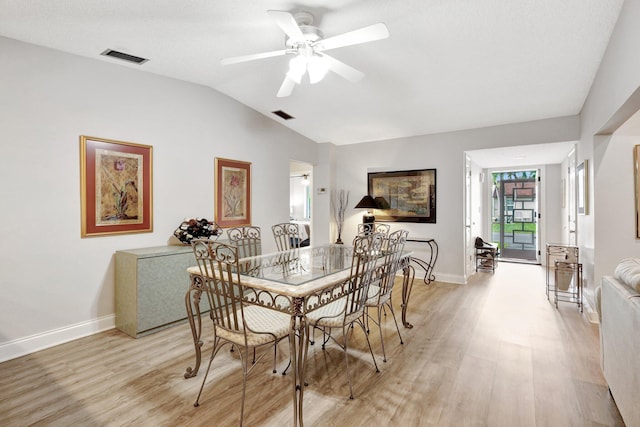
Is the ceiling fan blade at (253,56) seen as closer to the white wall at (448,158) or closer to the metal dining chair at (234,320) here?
the metal dining chair at (234,320)

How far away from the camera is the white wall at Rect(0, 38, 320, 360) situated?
260cm

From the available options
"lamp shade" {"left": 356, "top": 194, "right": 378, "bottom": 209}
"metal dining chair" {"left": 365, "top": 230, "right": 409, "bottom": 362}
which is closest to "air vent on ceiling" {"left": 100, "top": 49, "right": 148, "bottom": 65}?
"metal dining chair" {"left": 365, "top": 230, "right": 409, "bottom": 362}

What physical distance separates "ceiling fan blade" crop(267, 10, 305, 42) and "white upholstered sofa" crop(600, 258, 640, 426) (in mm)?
2354

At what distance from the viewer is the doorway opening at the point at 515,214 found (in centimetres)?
703

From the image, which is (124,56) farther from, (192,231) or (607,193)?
(607,193)

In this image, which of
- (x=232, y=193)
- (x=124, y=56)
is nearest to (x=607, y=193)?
(x=232, y=193)

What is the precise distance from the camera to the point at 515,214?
24.0ft

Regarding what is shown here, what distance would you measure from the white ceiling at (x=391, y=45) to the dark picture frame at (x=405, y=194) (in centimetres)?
121

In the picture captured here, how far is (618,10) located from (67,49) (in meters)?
4.44

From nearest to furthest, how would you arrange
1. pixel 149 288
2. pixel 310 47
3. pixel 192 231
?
pixel 310 47, pixel 149 288, pixel 192 231

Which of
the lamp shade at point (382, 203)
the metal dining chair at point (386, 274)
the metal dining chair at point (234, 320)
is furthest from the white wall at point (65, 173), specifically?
the lamp shade at point (382, 203)

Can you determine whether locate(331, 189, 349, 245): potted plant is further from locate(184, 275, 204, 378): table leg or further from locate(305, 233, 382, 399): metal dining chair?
locate(184, 275, 204, 378): table leg

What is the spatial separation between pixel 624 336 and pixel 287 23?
101 inches

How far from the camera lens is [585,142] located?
12.2 feet
